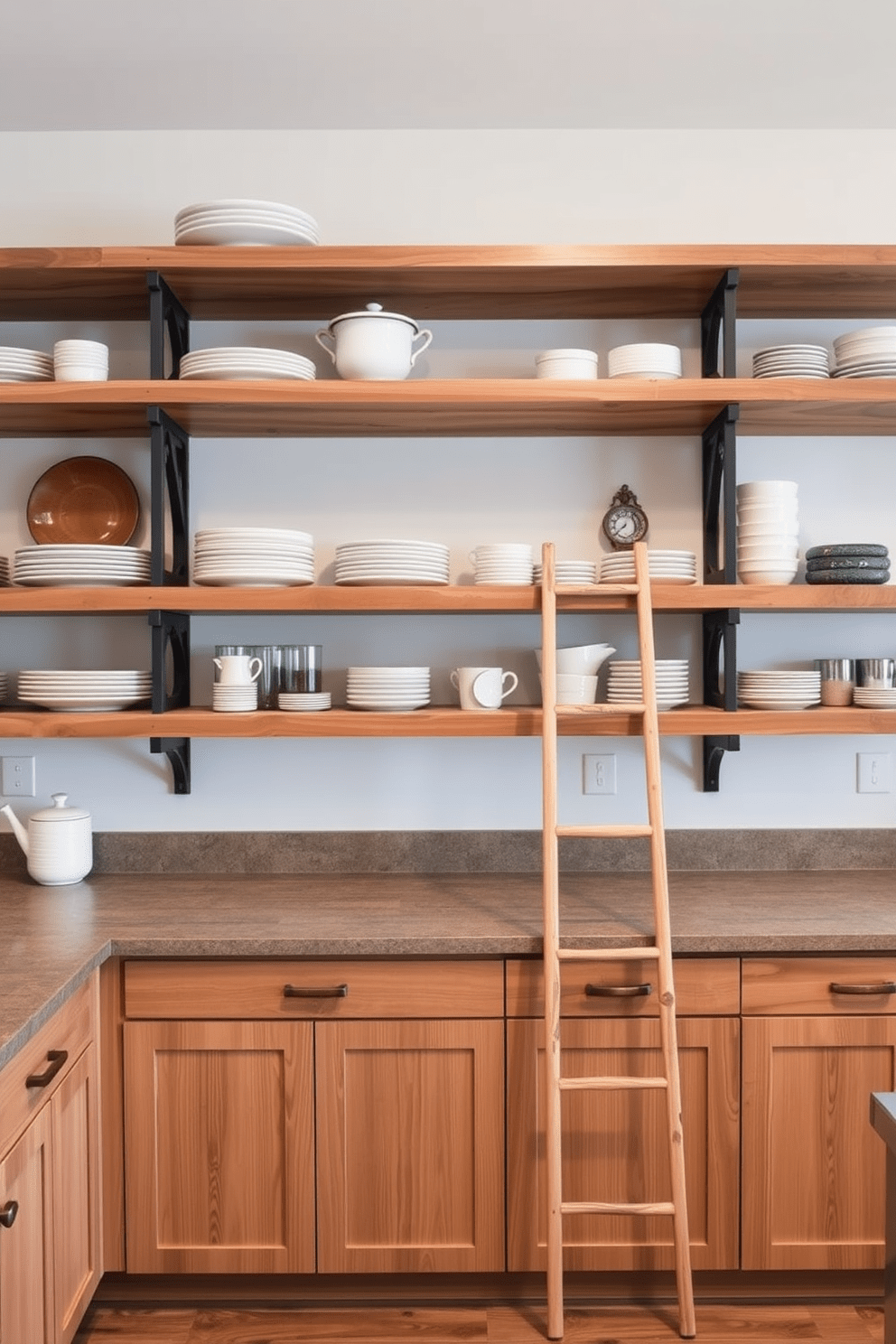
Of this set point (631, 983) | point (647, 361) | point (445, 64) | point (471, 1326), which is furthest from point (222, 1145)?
point (445, 64)

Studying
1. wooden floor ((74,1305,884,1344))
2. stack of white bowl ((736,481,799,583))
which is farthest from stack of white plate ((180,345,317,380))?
wooden floor ((74,1305,884,1344))

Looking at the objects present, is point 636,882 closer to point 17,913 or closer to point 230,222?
point 17,913

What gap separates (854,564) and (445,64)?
56.7 inches

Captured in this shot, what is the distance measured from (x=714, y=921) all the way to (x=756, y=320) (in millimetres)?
1485

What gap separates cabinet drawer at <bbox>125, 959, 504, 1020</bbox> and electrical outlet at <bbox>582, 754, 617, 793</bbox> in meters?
0.66

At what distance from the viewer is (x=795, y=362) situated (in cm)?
230

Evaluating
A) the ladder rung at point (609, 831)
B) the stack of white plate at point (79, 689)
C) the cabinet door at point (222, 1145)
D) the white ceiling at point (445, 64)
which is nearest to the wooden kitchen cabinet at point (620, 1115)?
the ladder rung at point (609, 831)

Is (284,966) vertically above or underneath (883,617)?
underneath

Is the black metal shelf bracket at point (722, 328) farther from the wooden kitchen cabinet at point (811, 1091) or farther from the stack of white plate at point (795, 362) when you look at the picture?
the wooden kitchen cabinet at point (811, 1091)

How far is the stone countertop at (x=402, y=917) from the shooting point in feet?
6.51

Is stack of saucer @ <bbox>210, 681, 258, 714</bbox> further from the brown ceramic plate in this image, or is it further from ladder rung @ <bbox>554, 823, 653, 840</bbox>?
ladder rung @ <bbox>554, 823, 653, 840</bbox>

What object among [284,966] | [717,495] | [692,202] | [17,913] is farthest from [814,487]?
[17,913]

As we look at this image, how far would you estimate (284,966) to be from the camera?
203cm

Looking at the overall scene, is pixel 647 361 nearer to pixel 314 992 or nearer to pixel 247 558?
pixel 247 558
